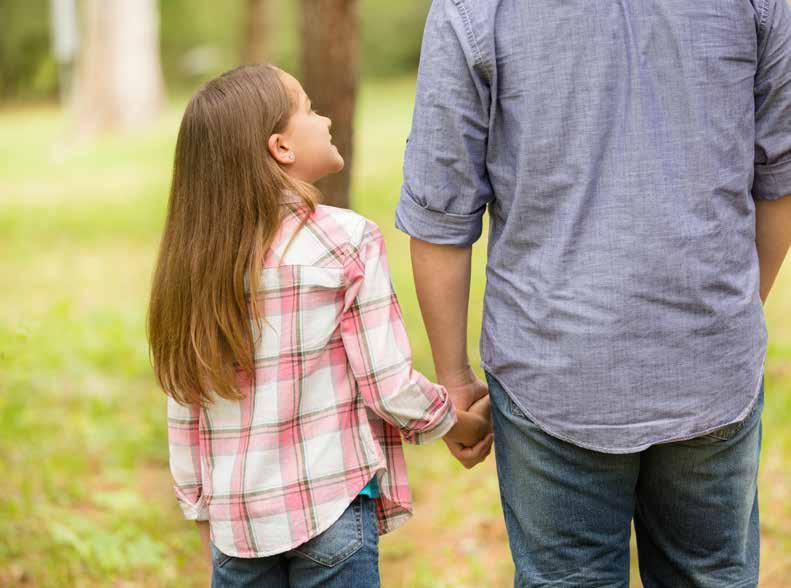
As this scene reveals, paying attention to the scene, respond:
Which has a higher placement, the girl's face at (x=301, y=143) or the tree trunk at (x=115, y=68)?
the girl's face at (x=301, y=143)

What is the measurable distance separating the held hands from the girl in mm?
97

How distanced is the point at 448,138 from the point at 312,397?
52 cm

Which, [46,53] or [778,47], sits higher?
[778,47]

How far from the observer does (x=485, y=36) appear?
175cm

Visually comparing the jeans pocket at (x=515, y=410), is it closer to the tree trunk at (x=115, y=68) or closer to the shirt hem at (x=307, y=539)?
the shirt hem at (x=307, y=539)

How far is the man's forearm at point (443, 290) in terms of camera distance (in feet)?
6.44

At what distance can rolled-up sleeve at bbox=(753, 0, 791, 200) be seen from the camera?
1759 millimetres

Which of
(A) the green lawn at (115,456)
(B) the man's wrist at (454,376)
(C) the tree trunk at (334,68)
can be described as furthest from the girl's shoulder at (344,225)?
(C) the tree trunk at (334,68)

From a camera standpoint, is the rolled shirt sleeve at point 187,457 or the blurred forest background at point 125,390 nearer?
the rolled shirt sleeve at point 187,457

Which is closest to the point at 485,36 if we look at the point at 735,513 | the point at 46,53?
the point at 735,513

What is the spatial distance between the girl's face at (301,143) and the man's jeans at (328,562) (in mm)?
616

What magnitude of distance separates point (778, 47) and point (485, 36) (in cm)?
48

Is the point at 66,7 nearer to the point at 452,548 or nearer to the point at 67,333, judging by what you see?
the point at 67,333

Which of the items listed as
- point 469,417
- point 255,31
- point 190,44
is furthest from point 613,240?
point 190,44
